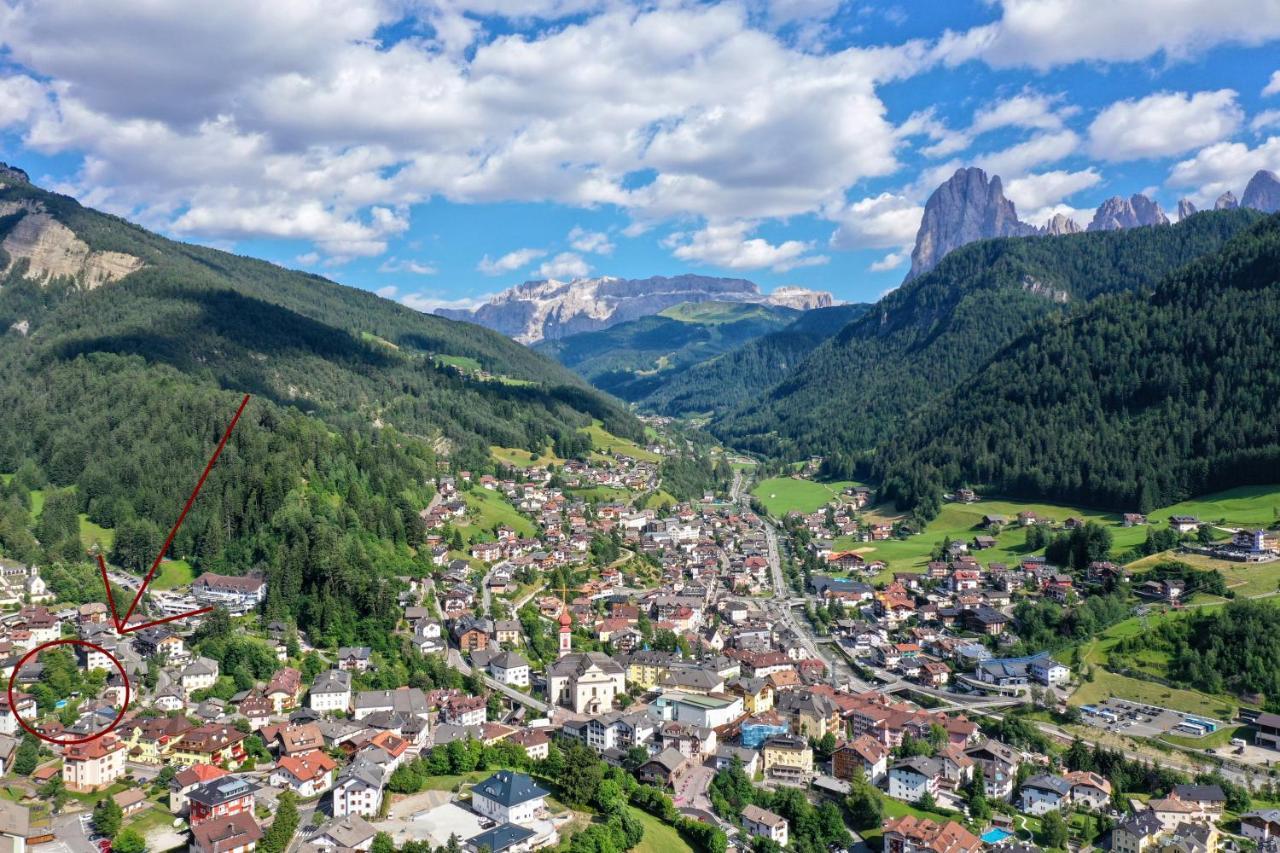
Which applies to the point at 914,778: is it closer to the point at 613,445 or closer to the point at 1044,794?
the point at 1044,794

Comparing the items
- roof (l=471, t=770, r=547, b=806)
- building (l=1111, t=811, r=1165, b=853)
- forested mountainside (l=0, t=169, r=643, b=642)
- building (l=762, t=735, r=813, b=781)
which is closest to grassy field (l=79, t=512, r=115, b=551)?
forested mountainside (l=0, t=169, r=643, b=642)

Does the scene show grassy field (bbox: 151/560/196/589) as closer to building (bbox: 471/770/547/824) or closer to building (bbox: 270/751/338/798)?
building (bbox: 270/751/338/798)

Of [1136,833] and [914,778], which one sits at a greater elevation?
[914,778]

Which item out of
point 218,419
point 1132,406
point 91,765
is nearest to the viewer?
point 91,765

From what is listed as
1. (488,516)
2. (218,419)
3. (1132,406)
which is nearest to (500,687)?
(488,516)

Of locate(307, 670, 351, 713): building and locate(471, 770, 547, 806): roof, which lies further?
locate(307, 670, 351, 713): building

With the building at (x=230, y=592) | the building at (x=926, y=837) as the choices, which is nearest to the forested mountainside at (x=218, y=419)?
the building at (x=230, y=592)
